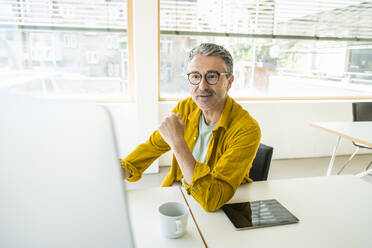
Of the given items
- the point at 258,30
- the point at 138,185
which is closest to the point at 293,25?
the point at 258,30

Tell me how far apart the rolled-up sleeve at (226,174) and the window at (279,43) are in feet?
7.20

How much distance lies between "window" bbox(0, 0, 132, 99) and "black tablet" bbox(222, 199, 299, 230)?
232 centimetres

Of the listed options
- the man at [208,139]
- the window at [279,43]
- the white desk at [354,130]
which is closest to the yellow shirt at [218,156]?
the man at [208,139]

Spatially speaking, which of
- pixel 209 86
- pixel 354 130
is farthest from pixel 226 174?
pixel 354 130

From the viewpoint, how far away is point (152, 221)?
3.09ft

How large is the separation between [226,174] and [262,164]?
0.36 meters

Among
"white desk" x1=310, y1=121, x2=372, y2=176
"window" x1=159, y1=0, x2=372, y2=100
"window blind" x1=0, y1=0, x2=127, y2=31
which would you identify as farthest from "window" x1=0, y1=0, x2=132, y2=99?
"white desk" x1=310, y1=121, x2=372, y2=176

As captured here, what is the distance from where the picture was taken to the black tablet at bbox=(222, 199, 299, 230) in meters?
0.94

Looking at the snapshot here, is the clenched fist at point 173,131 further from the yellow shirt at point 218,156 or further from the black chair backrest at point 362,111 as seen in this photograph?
the black chair backrest at point 362,111

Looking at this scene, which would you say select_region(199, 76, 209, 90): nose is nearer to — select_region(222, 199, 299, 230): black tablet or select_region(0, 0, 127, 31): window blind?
select_region(222, 199, 299, 230): black tablet

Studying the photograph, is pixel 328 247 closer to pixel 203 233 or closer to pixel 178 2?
pixel 203 233

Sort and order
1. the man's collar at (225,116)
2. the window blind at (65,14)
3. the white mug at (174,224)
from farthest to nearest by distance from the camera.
→ the window blind at (65,14)
the man's collar at (225,116)
the white mug at (174,224)

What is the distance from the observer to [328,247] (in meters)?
0.84

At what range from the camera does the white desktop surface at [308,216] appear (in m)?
0.86
